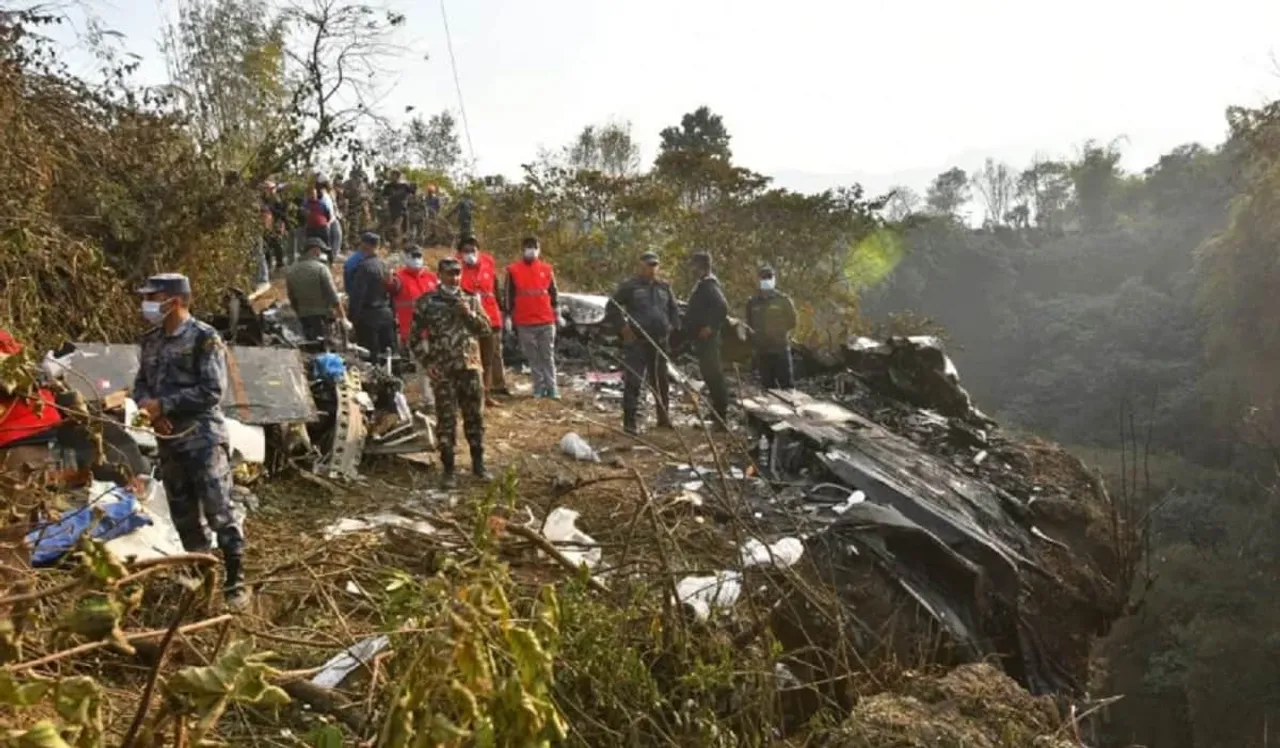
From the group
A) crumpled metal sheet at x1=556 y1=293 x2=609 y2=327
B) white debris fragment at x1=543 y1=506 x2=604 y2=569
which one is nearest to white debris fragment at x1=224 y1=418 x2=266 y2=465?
white debris fragment at x1=543 y1=506 x2=604 y2=569

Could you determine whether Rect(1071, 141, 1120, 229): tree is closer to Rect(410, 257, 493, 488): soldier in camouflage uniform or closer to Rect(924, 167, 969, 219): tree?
Rect(924, 167, 969, 219): tree

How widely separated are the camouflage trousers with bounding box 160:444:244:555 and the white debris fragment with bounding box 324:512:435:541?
2.44 ft

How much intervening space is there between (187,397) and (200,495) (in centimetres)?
42

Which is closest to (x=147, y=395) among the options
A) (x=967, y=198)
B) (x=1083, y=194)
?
(x=1083, y=194)

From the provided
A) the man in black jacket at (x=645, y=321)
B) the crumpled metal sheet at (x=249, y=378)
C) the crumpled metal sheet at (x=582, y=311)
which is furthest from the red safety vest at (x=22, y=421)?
the crumpled metal sheet at (x=582, y=311)

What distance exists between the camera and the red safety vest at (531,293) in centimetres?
798

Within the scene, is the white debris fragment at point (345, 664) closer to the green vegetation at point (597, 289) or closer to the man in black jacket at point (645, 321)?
the green vegetation at point (597, 289)

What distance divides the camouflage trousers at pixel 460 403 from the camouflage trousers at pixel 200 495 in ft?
6.16

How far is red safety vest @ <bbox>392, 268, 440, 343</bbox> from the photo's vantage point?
26.7 ft

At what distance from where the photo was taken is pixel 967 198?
64438 millimetres

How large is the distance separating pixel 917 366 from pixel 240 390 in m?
6.88

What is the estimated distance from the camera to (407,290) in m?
8.16

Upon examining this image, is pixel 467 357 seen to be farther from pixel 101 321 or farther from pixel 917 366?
pixel 917 366

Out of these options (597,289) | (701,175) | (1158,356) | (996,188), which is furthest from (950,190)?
(597,289)
